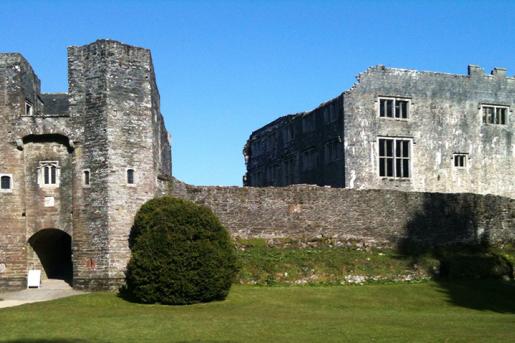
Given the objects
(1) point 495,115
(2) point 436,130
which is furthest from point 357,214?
(1) point 495,115

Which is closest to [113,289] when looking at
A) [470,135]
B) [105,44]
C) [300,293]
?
[300,293]

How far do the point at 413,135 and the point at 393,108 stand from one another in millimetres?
2172

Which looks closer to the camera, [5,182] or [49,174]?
[5,182]

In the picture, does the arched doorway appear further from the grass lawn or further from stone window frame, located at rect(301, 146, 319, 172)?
stone window frame, located at rect(301, 146, 319, 172)

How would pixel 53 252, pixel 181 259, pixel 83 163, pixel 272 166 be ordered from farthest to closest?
pixel 272 166 → pixel 53 252 → pixel 83 163 → pixel 181 259

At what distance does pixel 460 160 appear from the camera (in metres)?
52.0

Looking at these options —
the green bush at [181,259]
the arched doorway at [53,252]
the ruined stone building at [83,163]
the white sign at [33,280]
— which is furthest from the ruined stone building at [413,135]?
the white sign at [33,280]

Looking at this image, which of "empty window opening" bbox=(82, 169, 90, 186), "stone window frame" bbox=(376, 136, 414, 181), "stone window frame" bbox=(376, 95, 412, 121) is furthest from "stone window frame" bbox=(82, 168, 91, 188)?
"stone window frame" bbox=(376, 95, 412, 121)

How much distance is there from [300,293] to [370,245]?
33.1 feet

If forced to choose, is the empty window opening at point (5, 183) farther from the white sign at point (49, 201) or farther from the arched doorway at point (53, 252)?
the arched doorway at point (53, 252)

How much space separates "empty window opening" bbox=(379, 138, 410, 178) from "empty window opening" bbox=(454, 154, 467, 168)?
3.89 meters

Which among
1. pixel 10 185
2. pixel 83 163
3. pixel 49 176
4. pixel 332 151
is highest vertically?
pixel 332 151

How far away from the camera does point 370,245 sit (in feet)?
137

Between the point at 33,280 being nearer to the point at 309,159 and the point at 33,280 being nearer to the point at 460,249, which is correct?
the point at 460,249
